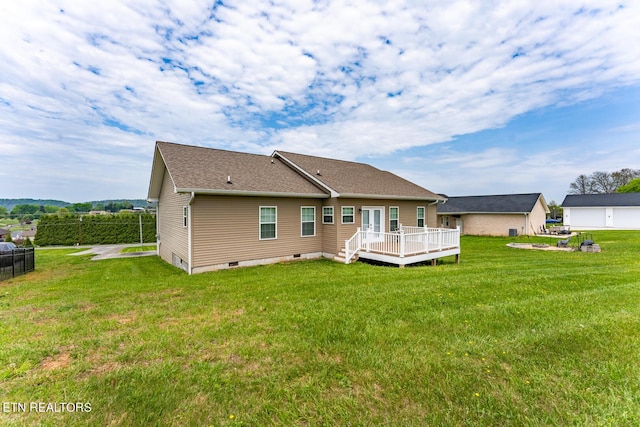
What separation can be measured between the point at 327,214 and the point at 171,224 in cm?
707

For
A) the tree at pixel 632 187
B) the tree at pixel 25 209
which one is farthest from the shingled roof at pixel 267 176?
the tree at pixel 25 209

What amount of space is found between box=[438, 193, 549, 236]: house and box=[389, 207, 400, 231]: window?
17.1m

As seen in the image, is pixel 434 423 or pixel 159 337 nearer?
pixel 434 423

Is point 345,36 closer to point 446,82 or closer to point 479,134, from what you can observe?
point 446,82

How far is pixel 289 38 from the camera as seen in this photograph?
10.6 metres

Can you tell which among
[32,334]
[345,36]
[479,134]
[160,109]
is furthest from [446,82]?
[32,334]

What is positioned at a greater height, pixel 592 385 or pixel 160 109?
pixel 160 109

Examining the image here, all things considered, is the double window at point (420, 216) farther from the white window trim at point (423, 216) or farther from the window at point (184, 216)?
the window at point (184, 216)

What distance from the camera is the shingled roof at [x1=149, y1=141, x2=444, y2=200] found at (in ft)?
31.7

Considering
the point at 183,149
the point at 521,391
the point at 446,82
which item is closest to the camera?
the point at 521,391

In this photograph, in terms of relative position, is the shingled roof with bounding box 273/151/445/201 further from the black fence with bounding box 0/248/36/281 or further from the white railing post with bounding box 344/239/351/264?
the black fence with bounding box 0/248/36/281

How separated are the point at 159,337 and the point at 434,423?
3900mm

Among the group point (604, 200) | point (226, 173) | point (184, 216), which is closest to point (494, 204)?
point (604, 200)

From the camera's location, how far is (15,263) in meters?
A: 9.45
